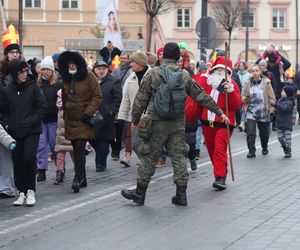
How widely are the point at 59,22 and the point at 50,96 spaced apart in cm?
4032

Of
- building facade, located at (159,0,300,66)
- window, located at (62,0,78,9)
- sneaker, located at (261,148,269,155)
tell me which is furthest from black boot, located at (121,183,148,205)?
building facade, located at (159,0,300,66)

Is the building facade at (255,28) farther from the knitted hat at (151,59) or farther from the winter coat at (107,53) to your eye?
the knitted hat at (151,59)

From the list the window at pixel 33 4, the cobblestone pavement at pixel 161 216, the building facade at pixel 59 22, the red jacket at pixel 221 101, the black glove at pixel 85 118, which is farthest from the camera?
the window at pixel 33 4

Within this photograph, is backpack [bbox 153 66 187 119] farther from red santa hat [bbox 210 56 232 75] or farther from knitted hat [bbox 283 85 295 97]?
knitted hat [bbox 283 85 295 97]

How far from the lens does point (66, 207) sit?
430 inches

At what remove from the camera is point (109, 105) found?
14922 mm

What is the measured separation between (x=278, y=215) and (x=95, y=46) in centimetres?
2536

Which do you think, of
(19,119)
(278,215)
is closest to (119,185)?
(19,119)

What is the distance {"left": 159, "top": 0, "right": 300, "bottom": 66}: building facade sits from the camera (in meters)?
77.8

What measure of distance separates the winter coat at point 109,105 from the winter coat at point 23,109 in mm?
3218

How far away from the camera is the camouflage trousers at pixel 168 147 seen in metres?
10.8

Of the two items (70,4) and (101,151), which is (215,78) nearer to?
(101,151)

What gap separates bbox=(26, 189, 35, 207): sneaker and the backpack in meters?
1.80

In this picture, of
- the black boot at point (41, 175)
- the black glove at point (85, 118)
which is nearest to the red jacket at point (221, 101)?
the black glove at point (85, 118)
